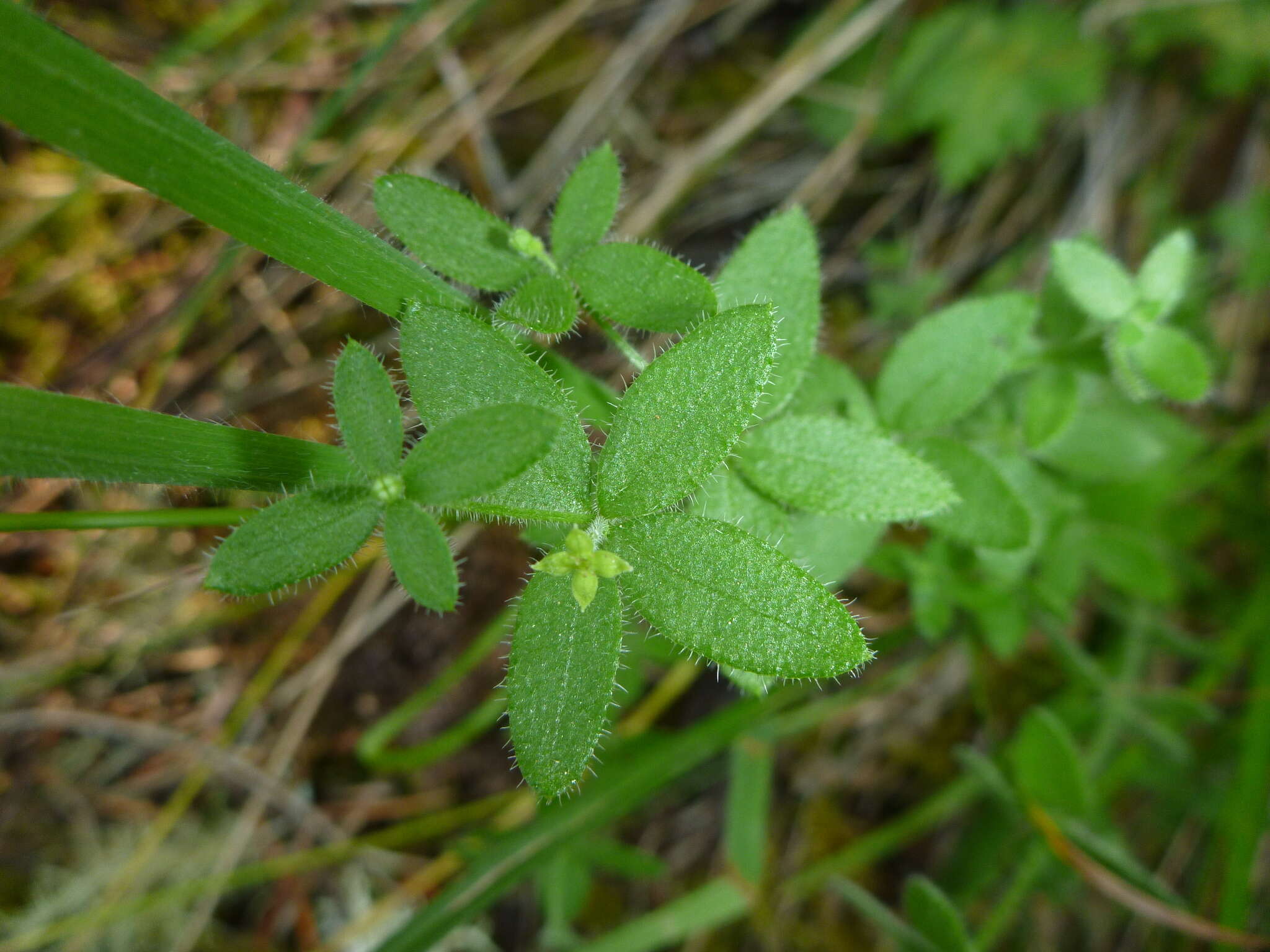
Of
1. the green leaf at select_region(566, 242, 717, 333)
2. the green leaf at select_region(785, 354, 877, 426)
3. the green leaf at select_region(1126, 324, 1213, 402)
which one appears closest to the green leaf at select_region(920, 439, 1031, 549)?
the green leaf at select_region(785, 354, 877, 426)

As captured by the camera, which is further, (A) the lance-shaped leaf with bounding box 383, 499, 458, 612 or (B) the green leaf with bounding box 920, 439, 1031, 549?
(B) the green leaf with bounding box 920, 439, 1031, 549

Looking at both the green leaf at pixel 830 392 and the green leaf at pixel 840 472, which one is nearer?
the green leaf at pixel 840 472

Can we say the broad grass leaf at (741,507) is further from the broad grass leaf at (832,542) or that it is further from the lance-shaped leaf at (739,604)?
the lance-shaped leaf at (739,604)

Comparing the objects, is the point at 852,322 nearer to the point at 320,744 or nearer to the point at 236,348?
the point at 236,348

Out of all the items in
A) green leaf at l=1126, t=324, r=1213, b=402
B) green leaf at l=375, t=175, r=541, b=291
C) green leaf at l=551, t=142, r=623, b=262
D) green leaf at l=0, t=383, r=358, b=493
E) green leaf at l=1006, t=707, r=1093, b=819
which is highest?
green leaf at l=1126, t=324, r=1213, b=402

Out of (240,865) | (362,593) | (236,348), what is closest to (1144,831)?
(362,593)

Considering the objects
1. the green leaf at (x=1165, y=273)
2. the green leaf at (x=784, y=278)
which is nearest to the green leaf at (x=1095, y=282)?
the green leaf at (x=1165, y=273)

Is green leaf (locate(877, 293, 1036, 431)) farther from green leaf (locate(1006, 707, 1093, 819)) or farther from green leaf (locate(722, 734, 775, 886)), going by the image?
green leaf (locate(722, 734, 775, 886))
